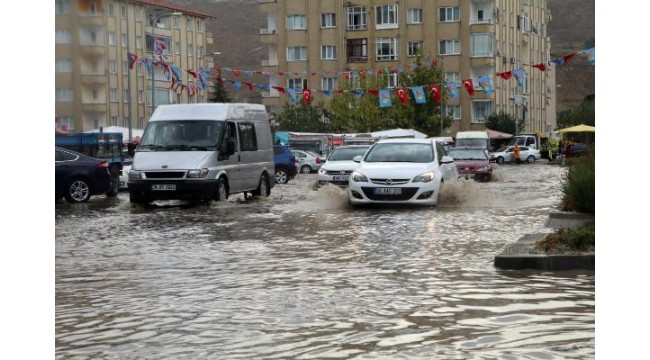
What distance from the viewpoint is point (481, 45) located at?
97438 millimetres

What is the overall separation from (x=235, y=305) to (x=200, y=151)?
608 inches

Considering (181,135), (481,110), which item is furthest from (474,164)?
(481,110)

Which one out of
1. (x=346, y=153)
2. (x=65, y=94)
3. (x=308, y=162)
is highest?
(x=65, y=94)

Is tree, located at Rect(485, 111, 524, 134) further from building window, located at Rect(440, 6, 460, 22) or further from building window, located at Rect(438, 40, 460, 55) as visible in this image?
building window, located at Rect(440, 6, 460, 22)

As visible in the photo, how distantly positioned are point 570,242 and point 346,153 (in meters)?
20.6

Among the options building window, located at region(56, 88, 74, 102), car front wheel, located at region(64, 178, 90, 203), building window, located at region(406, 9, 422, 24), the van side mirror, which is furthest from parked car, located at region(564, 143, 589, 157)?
building window, located at region(406, 9, 422, 24)

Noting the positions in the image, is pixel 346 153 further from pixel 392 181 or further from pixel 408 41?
pixel 408 41

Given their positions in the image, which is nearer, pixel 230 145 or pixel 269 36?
pixel 230 145

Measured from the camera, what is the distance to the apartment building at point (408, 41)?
98250mm

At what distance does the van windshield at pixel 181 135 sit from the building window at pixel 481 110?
76911 millimetres

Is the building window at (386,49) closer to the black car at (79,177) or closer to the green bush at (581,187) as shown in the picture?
the black car at (79,177)

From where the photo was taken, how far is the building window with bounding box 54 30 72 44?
25.0 feet

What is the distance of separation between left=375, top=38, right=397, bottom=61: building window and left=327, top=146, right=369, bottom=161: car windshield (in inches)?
2737
